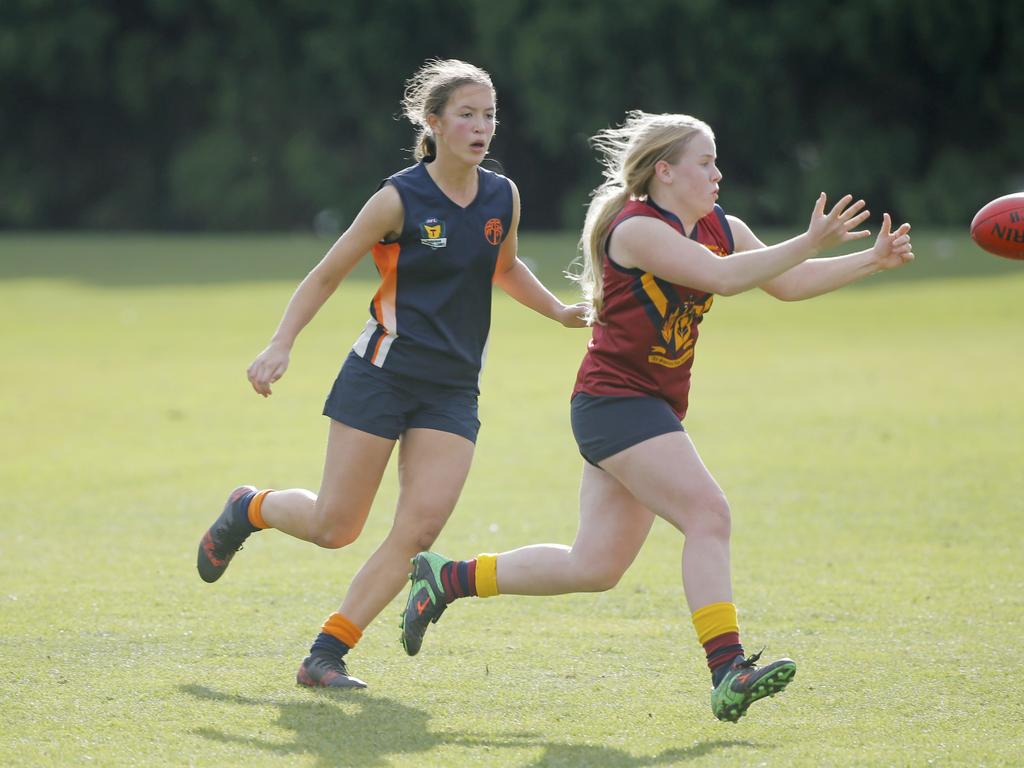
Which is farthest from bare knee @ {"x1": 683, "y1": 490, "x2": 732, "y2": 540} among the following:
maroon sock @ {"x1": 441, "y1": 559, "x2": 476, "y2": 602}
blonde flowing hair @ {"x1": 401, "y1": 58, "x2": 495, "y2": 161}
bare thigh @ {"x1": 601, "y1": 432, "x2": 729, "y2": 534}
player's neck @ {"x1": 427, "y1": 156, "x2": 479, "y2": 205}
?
blonde flowing hair @ {"x1": 401, "y1": 58, "x2": 495, "y2": 161}

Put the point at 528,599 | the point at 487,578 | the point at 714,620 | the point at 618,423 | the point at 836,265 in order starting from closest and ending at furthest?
the point at 714,620 < the point at 618,423 < the point at 836,265 < the point at 487,578 < the point at 528,599

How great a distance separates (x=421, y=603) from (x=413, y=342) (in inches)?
35.1

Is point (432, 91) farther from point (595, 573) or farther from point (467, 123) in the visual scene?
point (595, 573)

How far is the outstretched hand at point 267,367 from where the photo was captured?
16.6ft

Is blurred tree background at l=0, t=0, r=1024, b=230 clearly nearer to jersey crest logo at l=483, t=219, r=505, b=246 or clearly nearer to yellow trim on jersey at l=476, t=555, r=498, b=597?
jersey crest logo at l=483, t=219, r=505, b=246

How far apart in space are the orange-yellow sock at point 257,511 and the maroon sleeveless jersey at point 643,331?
1440mm

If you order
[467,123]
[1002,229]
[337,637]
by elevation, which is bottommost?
[337,637]

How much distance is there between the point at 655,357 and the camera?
4.92 m

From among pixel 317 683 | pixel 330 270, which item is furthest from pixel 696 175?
pixel 317 683

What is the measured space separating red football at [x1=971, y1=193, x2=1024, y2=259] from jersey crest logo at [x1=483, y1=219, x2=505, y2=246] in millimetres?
1823

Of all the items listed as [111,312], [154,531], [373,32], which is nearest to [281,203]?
[373,32]

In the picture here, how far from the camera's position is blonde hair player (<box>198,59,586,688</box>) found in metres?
5.14

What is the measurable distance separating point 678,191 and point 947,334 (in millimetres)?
13749

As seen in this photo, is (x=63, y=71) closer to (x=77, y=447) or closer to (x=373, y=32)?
(x=373, y=32)
